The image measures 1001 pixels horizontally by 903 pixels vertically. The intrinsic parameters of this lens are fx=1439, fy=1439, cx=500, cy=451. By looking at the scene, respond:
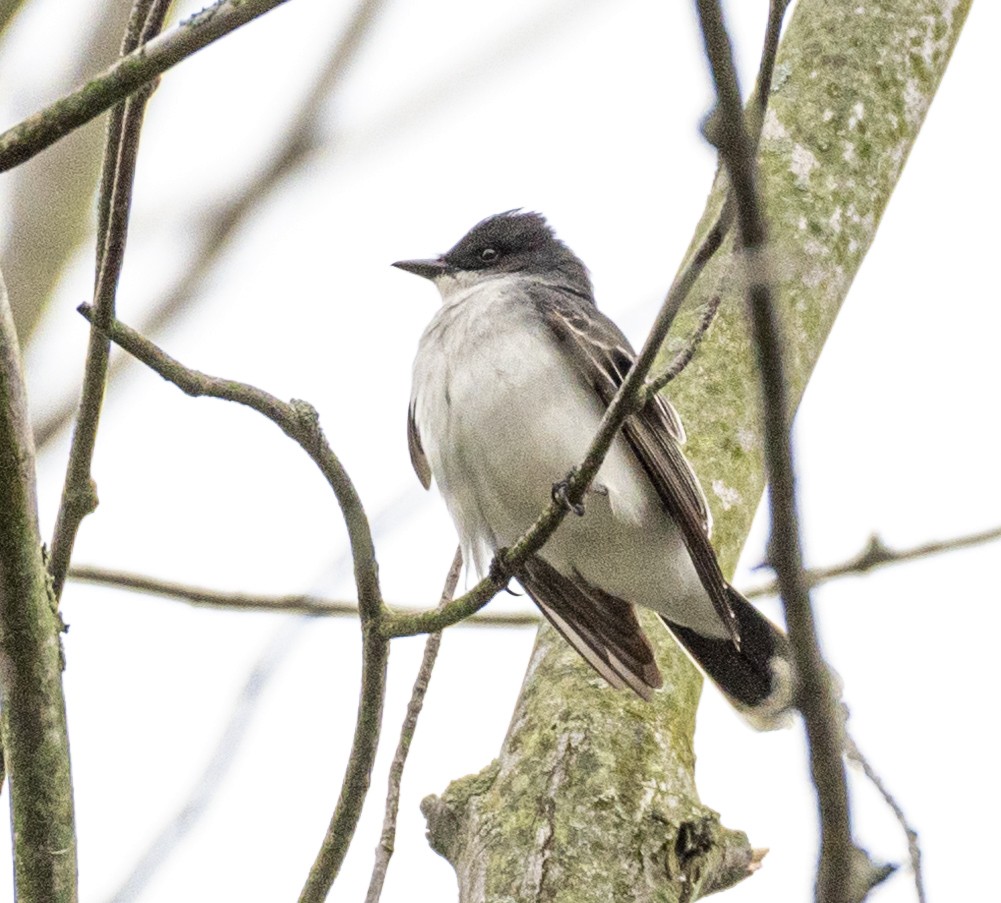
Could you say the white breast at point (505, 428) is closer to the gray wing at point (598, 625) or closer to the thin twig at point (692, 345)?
the gray wing at point (598, 625)

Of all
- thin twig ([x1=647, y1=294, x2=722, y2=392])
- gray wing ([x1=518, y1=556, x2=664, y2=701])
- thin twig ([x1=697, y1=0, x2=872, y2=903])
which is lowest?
thin twig ([x1=697, y1=0, x2=872, y2=903])

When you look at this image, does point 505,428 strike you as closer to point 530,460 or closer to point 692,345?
point 530,460

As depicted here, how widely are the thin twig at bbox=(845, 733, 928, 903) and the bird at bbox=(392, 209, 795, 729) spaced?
2.26 m

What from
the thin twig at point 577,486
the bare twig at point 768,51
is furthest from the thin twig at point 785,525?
the thin twig at point 577,486

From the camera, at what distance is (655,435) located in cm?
449

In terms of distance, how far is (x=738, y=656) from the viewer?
15.6 ft

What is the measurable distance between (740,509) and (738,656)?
Result: 52 centimetres

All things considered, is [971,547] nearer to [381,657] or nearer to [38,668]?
→ [381,657]

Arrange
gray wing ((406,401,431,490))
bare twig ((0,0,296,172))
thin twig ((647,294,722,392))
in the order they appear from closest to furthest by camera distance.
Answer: bare twig ((0,0,296,172)) → thin twig ((647,294,722,392)) → gray wing ((406,401,431,490))

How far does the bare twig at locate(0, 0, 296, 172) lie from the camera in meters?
2.15

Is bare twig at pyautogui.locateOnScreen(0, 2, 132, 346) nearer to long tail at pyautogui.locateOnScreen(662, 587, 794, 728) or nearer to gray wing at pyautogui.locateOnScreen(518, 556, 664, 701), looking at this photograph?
gray wing at pyautogui.locateOnScreen(518, 556, 664, 701)

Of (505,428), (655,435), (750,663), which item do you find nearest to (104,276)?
(505,428)

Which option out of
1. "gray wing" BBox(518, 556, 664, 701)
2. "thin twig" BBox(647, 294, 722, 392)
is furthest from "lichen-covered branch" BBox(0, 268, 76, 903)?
"gray wing" BBox(518, 556, 664, 701)

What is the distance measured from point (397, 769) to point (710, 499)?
5.15 ft
